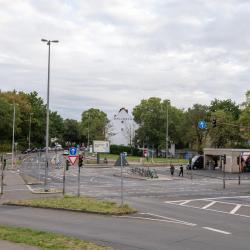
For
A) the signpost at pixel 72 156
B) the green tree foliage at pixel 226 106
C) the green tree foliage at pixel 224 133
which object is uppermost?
the green tree foliage at pixel 226 106

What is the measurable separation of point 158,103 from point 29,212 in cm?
11386

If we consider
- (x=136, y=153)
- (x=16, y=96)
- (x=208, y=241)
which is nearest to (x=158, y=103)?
(x=136, y=153)

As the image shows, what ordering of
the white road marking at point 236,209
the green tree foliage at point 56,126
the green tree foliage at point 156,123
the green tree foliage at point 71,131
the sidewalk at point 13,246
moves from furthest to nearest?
the green tree foliage at point 71,131 < the green tree foliage at point 56,126 < the green tree foliage at point 156,123 < the white road marking at point 236,209 < the sidewalk at point 13,246

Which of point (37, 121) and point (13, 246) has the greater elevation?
point (37, 121)

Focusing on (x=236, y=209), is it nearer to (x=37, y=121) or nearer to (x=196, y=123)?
(x=196, y=123)

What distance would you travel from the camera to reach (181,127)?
12106cm

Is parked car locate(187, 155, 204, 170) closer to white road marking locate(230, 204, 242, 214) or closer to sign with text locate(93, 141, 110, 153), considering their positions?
sign with text locate(93, 141, 110, 153)

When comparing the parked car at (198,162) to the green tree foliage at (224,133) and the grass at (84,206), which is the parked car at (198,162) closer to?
the green tree foliage at (224,133)

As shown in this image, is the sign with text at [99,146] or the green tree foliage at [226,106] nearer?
the sign with text at [99,146]

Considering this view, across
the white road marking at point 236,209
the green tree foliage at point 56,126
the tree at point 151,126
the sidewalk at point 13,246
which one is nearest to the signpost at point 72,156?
the white road marking at point 236,209

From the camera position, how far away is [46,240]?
13.9 meters

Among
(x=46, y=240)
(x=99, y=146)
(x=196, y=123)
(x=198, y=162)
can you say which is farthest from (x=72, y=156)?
(x=196, y=123)

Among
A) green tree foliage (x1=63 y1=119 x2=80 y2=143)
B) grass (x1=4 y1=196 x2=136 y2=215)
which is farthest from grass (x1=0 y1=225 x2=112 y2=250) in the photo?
green tree foliage (x1=63 y1=119 x2=80 y2=143)

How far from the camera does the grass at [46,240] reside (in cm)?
1295
